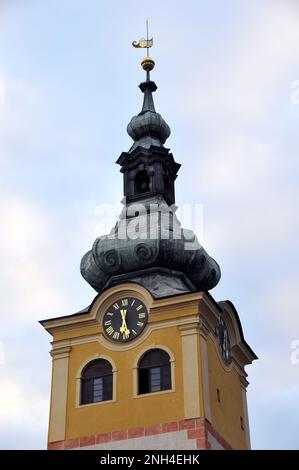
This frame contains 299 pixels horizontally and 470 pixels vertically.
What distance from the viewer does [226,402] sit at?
34156 millimetres

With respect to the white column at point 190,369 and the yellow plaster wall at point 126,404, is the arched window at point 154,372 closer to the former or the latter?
the yellow plaster wall at point 126,404

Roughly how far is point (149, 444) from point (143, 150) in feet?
37.1

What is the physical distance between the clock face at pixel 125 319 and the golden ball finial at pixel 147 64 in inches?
472

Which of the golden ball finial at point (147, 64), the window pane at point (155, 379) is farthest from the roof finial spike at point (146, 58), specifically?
the window pane at point (155, 379)

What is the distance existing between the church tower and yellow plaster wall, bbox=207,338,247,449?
0.04 m

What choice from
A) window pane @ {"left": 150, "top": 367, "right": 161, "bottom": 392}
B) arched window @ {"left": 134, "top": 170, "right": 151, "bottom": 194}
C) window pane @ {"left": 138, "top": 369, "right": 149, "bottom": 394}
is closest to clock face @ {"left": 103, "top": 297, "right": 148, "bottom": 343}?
window pane @ {"left": 138, "top": 369, "right": 149, "bottom": 394}

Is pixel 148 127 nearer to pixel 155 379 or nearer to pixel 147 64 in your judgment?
pixel 147 64

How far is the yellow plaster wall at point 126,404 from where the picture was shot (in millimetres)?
32094

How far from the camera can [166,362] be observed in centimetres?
3303

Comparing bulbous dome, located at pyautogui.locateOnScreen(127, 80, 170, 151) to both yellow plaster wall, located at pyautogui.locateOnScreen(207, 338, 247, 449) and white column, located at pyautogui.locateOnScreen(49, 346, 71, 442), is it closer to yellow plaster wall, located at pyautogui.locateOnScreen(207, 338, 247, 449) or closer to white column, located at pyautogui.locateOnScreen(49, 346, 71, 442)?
white column, located at pyautogui.locateOnScreen(49, 346, 71, 442)

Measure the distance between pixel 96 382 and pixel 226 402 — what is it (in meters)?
3.77

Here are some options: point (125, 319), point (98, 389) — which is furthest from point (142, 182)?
point (98, 389)

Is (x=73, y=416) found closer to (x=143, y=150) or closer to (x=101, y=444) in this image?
(x=101, y=444)
